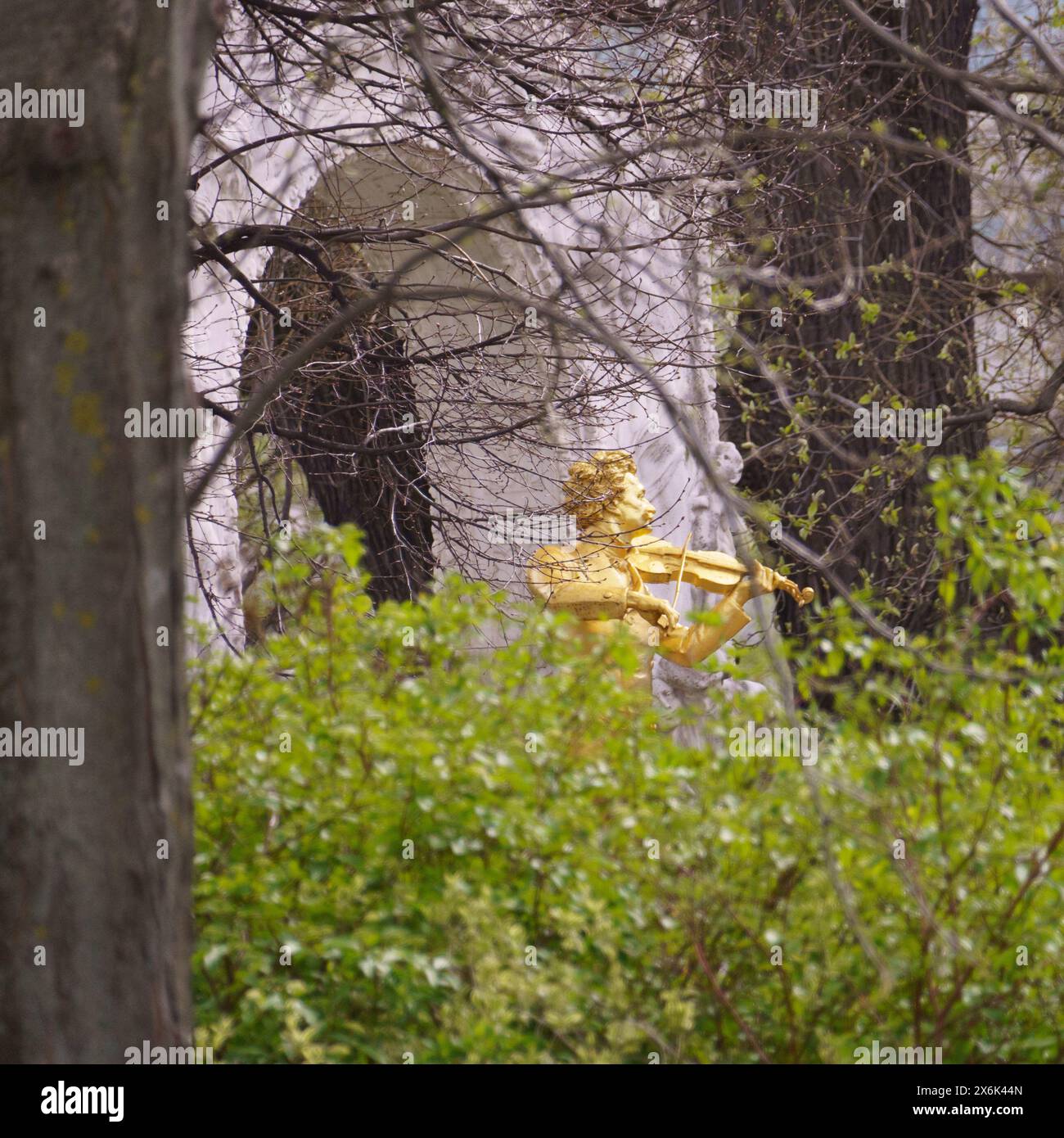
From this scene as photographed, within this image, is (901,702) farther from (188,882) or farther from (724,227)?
(724,227)

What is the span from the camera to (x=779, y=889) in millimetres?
2465

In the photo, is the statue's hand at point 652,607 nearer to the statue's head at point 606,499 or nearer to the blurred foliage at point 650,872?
the statue's head at point 606,499

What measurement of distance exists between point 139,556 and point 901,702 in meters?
1.32

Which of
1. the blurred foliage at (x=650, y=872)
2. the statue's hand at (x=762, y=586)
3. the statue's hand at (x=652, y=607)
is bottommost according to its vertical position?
the blurred foliage at (x=650, y=872)

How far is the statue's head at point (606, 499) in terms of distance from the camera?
5.70m

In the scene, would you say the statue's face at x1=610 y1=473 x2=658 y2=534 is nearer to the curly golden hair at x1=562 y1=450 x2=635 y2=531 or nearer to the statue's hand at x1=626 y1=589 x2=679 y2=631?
the curly golden hair at x1=562 y1=450 x2=635 y2=531

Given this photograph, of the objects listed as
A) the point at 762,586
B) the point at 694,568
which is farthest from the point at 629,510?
the point at 762,586

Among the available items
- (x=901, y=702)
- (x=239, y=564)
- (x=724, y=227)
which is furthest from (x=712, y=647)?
(x=239, y=564)

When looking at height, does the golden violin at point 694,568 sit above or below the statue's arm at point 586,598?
above

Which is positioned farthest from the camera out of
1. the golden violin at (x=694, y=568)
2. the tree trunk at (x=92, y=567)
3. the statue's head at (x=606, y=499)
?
the statue's head at (x=606, y=499)

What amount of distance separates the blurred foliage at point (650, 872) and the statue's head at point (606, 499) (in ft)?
9.66

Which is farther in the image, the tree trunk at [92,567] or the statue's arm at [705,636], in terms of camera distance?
the statue's arm at [705,636]

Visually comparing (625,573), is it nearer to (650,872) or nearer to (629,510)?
(629,510)

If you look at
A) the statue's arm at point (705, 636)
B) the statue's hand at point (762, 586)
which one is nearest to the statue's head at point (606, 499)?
the statue's arm at point (705, 636)
